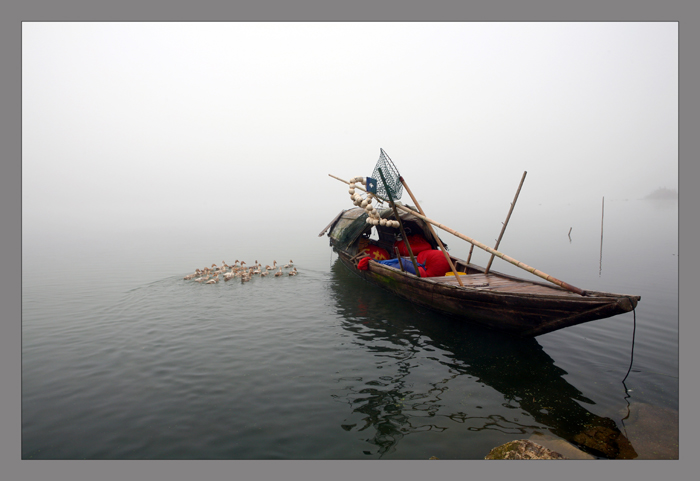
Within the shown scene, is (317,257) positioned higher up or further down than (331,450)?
higher up

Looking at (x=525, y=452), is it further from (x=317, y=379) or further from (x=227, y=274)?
(x=227, y=274)

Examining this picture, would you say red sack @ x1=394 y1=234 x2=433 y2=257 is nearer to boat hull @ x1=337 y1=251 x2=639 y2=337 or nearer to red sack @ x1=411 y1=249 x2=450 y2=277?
red sack @ x1=411 y1=249 x2=450 y2=277

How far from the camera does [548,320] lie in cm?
805

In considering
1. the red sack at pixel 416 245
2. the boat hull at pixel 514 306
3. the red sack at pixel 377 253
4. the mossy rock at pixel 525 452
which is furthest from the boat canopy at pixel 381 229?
the mossy rock at pixel 525 452

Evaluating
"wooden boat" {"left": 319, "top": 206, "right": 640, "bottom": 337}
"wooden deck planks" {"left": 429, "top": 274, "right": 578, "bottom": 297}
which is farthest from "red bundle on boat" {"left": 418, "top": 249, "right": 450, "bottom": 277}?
"wooden deck planks" {"left": 429, "top": 274, "right": 578, "bottom": 297}

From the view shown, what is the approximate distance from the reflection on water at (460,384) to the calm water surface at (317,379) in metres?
0.04

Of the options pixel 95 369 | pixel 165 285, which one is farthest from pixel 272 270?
pixel 95 369

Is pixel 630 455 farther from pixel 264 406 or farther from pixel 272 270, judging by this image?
pixel 272 270

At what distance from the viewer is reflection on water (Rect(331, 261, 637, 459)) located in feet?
19.3

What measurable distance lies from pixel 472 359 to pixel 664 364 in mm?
4298

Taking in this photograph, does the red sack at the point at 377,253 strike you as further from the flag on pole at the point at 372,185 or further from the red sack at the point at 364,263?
the flag on pole at the point at 372,185

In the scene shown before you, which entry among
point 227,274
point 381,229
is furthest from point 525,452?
point 227,274

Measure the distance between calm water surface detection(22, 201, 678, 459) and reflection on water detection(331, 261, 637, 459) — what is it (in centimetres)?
4

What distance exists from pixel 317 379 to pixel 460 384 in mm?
2996
